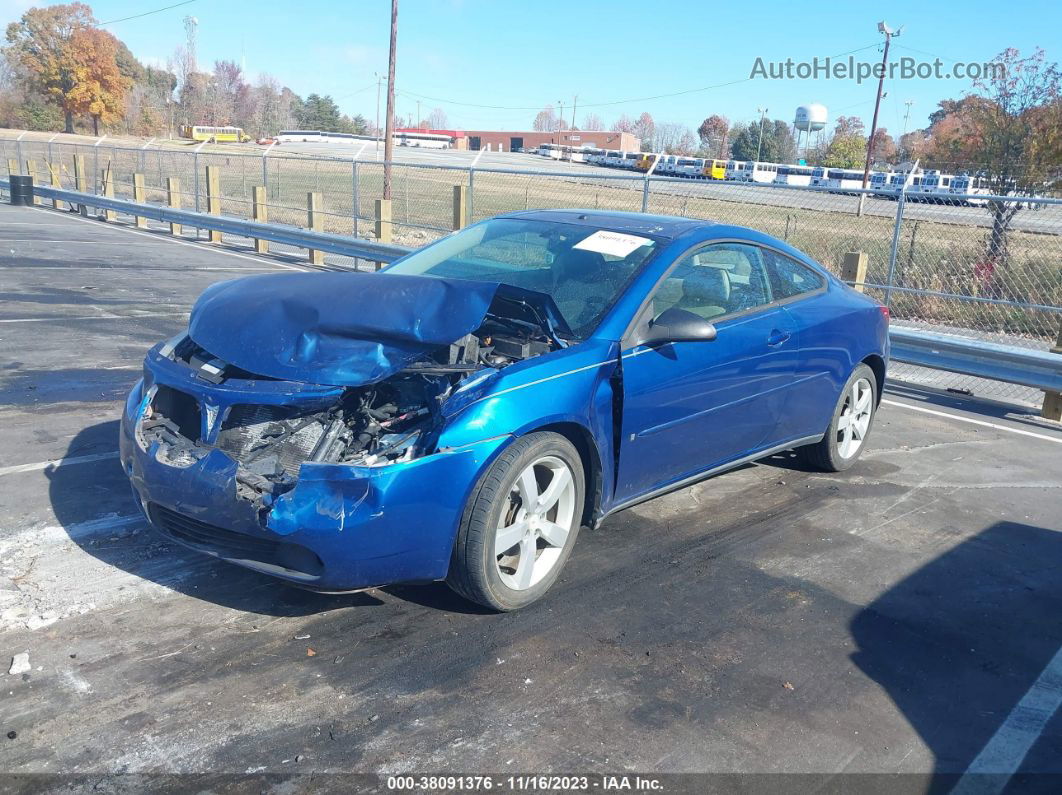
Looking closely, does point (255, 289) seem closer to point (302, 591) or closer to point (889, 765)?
point (302, 591)

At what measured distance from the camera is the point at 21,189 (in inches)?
1008

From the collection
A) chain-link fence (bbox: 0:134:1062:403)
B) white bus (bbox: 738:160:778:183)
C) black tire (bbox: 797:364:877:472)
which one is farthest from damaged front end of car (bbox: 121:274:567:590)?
white bus (bbox: 738:160:778:183)

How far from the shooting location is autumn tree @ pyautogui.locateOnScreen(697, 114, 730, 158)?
99.7 meters

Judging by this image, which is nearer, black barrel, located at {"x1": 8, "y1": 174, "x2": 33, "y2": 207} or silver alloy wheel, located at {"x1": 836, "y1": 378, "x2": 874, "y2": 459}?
silver alloy wheel, located at {"x1": 836, "y1": 378, "x2": 874, "y2": 459}

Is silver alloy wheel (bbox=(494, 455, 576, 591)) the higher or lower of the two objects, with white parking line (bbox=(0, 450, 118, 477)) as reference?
higher

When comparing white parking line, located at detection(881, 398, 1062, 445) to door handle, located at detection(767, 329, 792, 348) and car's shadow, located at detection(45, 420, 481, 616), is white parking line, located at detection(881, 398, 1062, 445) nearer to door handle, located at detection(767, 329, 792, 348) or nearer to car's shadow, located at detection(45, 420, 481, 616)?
door handle, located at detection(767, 329, 792, 348)

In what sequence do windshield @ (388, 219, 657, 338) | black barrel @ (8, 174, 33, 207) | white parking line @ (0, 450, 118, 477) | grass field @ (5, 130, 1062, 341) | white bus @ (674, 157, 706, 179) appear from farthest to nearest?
white bus @ (674, 157, 706, 179), black barrel @ (8, 174, 33, 207), grass field @ (5, 130, 1062, 341), white parking line @ (0, 450, 118, 477), windshield @ (388, 219, 657, 338)

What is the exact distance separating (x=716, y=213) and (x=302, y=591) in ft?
45.7

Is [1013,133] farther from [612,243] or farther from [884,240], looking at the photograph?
[612,243]

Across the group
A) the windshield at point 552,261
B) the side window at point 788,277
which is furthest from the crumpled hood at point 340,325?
the side window at point 788,277

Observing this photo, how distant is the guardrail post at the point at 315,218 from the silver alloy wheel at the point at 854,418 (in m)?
11.5

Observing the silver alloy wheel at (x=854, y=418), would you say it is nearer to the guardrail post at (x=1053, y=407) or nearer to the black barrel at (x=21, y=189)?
the guardrail post at (x=1053, y=407)

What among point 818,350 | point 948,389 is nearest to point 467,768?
point 818,350

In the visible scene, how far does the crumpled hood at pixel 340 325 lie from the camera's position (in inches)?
147
